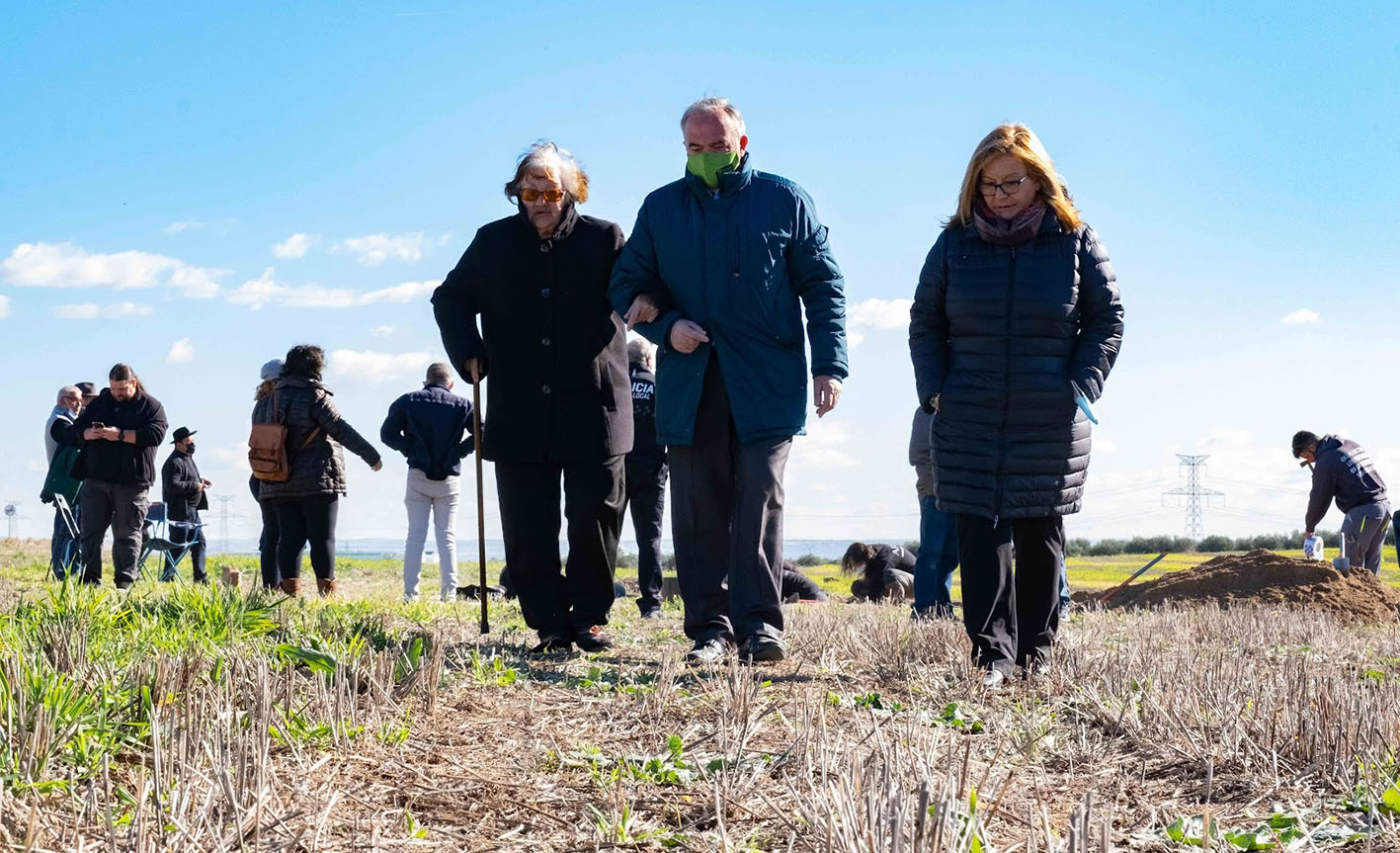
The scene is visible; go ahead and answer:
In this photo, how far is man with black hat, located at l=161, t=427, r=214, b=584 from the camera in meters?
15.0

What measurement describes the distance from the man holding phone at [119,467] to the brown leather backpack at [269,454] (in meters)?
1.90

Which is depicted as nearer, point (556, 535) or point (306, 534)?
point (556, 535)

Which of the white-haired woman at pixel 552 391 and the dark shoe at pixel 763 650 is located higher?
the white-haired woman at pixel 552 391

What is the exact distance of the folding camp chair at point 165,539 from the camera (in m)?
12.2

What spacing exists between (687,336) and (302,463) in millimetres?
5247

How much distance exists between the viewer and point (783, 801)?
9.43ft

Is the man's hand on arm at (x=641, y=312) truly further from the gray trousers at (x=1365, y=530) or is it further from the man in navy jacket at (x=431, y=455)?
the gray trousers at (x=1365, y=530)

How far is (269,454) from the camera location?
9.45 metres

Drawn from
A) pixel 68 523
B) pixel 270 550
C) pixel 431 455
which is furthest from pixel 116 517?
pixel 431 455

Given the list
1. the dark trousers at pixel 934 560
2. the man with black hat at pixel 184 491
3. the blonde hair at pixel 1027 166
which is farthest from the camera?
the man with black hat at pixel 184 491

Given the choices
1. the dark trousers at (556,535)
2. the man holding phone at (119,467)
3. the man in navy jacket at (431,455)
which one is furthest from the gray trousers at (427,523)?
the dark trousers at (556,535)

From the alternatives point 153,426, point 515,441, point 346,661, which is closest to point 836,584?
point 153,426

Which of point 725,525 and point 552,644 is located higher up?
point 725,525

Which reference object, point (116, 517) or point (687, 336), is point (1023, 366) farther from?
point (116, 517)
